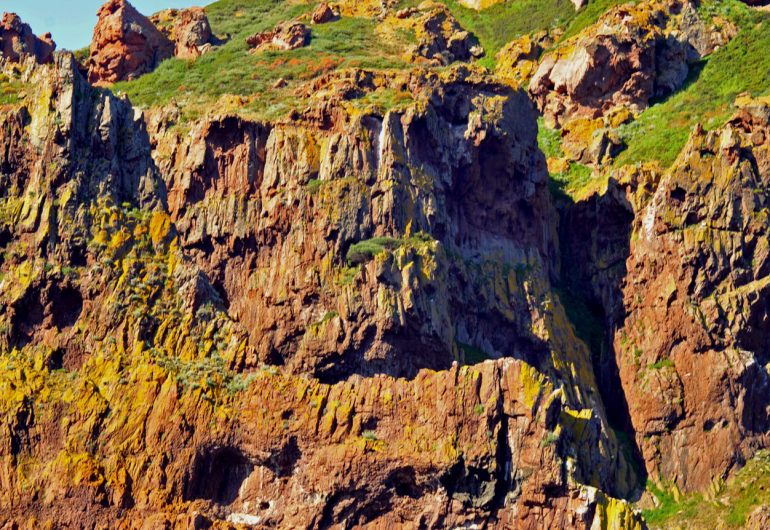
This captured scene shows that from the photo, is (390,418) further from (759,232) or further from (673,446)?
(759,232)

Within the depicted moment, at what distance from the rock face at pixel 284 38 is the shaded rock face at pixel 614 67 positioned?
15873 mm

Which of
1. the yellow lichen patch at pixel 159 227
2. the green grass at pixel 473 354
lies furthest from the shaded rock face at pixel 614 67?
the yellow lichen patch at pixel 159 227

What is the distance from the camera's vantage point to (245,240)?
268 ft

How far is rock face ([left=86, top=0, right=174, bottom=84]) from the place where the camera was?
11419cm

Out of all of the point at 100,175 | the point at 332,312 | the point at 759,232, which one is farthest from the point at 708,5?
the point at 100,175

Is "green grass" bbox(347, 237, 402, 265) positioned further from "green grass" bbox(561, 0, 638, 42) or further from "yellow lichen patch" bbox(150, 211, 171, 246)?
"green grass" bbox(561, 0, 638, 42)

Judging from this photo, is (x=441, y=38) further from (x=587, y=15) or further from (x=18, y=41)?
(x=18, y=41)

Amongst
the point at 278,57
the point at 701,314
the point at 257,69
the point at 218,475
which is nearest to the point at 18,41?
the point at 257,69

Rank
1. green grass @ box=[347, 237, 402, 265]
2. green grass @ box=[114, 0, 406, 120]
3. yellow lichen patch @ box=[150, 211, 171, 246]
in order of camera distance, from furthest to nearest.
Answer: green grass @ box=[114, 0, 406, 120]
green grass @ box=[347, 237, 402, 265]
yellow lichen patch @ box=[150, 211, 171, 246]

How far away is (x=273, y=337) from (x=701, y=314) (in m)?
22.6

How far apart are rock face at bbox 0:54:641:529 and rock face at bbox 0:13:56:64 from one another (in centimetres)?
2852

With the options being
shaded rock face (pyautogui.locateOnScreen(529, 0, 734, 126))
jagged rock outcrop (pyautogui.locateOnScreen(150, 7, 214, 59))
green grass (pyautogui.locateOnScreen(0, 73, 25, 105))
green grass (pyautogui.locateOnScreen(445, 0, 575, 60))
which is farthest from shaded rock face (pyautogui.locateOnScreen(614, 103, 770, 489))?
jagged rock outcrop (pyautogui.locateOnScreen(150, 7, 214, 59))

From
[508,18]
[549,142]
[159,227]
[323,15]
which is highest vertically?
[508,18]

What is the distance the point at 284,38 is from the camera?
380 feet
